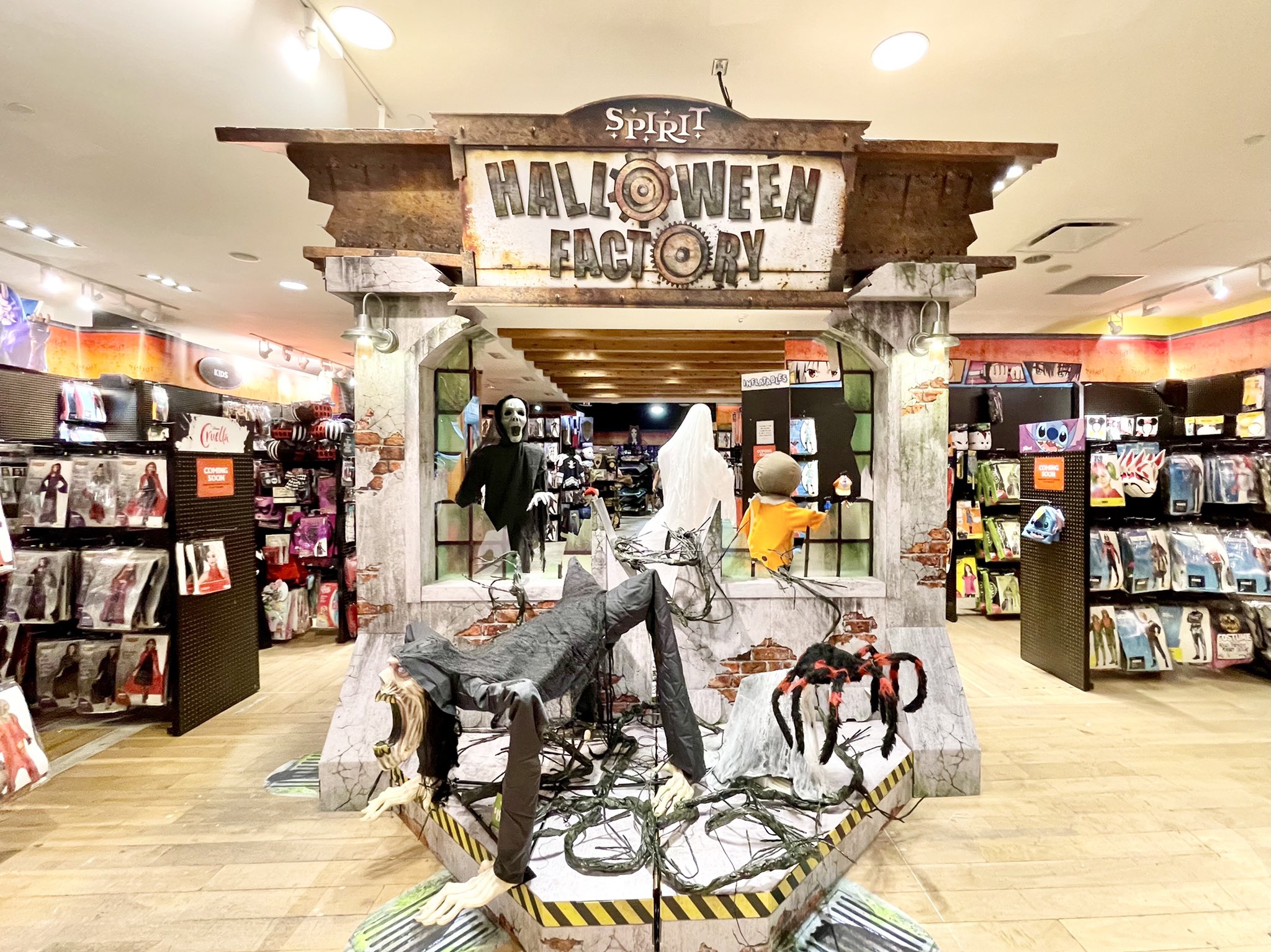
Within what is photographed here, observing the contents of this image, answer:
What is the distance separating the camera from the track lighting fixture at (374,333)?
9.43 ft

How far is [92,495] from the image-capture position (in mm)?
3625

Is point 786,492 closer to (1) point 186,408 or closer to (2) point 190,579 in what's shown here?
(2) point 190,579

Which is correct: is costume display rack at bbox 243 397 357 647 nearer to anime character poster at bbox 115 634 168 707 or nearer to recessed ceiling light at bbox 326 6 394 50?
anime character poster at bbox 115 634 168 707

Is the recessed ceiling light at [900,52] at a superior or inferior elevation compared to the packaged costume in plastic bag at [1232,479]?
superior

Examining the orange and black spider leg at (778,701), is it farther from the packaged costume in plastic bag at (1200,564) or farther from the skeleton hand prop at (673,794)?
the packaged costume in plastic bag at (1200,564)

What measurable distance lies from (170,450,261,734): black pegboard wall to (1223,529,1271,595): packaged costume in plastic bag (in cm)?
739

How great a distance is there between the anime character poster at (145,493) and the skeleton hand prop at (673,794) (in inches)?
139

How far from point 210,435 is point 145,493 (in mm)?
536

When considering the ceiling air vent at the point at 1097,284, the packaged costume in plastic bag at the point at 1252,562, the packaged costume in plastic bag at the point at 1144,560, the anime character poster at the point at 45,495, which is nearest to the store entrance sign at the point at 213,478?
the anime character poster at the point at 45,495

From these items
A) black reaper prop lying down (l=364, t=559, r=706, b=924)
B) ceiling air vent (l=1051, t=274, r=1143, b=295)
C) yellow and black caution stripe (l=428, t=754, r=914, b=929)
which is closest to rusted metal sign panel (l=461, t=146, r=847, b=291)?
black reaper prop lying down (l=364, t=559, r=706, b=924)

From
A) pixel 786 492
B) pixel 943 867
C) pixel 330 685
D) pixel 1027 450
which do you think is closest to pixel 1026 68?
pixel 786 492

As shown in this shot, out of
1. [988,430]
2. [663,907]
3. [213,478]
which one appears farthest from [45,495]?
[988,430]

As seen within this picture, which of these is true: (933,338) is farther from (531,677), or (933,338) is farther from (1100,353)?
(1100,353)

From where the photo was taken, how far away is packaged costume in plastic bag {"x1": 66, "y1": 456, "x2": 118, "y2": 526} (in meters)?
3.62
